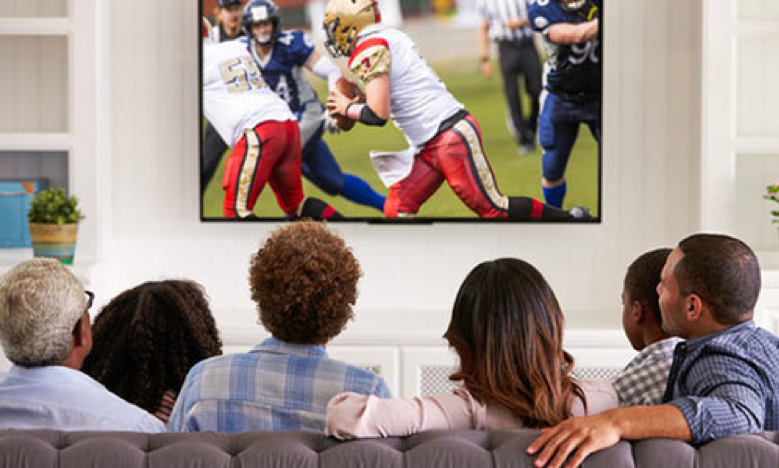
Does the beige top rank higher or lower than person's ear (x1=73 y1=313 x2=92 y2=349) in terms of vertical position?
lower

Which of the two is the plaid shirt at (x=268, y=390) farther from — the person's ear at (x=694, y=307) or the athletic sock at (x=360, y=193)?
the athletic sock at (x=360, y=193)

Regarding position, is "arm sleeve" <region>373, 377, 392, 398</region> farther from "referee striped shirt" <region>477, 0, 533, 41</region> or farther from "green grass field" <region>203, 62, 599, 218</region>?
"referee striped shirt" <region>477, 0, 533, 41</region>

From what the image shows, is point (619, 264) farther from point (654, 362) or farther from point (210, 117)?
point (654, 362)

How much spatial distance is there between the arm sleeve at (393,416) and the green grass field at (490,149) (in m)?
2.56

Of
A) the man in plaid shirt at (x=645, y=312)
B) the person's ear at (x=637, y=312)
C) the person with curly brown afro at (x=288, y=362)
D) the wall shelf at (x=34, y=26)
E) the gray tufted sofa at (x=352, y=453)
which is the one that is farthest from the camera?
the wall shelf at (x=34, y=26)

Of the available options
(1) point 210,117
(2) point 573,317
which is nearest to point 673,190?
(2) point 573,317

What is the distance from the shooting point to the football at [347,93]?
4.20 metres

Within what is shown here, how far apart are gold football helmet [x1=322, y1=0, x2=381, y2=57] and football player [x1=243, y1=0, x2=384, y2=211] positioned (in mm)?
95

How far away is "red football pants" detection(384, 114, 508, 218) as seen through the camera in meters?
4.21

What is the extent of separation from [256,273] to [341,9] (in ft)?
7.72

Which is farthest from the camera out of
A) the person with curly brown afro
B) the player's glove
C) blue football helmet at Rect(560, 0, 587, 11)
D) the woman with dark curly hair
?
the player's glove

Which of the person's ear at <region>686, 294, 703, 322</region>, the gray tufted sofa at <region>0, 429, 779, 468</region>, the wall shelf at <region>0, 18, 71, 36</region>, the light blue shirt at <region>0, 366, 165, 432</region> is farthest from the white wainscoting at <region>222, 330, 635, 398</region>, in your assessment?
the gray tufted sofa at <region>0, 429, 779, 468</region>

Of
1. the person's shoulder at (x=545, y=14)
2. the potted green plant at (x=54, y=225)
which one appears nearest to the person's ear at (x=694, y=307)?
the person's shoulder at (x=545, y=14)

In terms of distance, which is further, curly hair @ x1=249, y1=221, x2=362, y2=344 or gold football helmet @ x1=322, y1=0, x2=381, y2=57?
gold football helmet @ x1=322, y1=0, x2=381, y2=57
